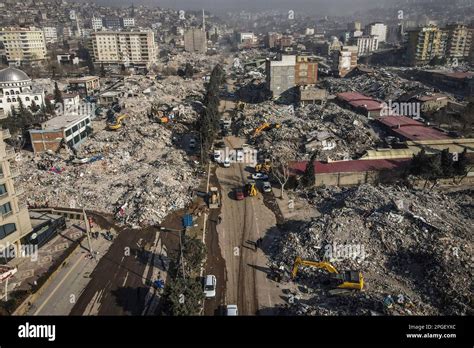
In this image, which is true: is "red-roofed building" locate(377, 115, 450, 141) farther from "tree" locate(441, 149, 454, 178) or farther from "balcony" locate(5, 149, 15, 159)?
"balcony" locate(5, 149, 15, 159)

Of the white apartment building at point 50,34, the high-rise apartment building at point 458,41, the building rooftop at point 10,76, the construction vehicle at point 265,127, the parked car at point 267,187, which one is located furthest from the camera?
the white apartment building at point 50,34

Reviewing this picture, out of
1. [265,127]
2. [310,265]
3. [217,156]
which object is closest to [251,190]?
[217,156]

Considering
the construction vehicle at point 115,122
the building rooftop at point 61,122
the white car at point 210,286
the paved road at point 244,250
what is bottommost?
the paved road at point 244,250

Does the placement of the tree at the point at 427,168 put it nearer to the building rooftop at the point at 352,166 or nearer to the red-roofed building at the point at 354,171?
the red-roofed building at the point at 354,171

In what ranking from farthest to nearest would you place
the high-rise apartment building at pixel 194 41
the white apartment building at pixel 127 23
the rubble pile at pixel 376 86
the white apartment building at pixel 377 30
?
the white apartment building at pixel 127 23 < the white apartment building at pixel 377 30 < the high-rise apartment building at pixel 194 41 < the rubble pile at pixel 376 86

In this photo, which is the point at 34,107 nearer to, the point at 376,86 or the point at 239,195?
the point at 239,195

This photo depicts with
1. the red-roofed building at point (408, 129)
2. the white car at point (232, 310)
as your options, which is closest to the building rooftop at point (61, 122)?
the white car at point (232, 310)
